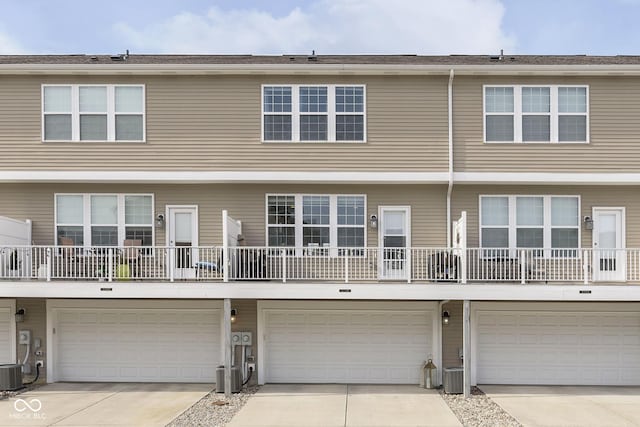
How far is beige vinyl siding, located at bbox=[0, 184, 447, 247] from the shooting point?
14.4 m

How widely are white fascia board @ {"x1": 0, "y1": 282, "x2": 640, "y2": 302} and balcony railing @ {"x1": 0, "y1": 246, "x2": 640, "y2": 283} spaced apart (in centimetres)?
27

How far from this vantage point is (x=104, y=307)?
14398 mm

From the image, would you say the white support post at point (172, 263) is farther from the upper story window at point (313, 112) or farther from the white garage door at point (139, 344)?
the upper story window at point (313, 112)

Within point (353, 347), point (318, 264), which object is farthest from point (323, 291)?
point (353, 347)

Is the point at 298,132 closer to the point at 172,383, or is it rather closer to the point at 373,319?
the point at 373,319

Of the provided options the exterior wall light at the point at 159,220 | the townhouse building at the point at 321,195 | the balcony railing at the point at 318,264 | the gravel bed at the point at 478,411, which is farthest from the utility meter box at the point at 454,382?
the exterior wall light at the point at 159,220

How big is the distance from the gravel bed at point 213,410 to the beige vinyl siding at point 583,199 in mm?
7050

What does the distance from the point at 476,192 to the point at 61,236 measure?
11.2 metres

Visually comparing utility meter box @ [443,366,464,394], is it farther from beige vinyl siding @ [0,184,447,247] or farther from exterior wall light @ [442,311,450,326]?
beige vinyl siding @ [0,184,447,247]

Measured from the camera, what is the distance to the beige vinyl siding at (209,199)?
47.1ft

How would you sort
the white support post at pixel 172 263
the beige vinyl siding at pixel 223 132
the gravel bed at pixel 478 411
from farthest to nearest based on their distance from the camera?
the beige vinyl siding at pixel 223 132 < the white support post at pixel 172 263 < the gravel bed at pixel 478 411

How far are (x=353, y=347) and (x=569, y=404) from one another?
5265 mm

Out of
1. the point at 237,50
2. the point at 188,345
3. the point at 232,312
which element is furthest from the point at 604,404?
the point at 237,50

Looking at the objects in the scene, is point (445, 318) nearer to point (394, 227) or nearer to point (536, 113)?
point (394, 227)
